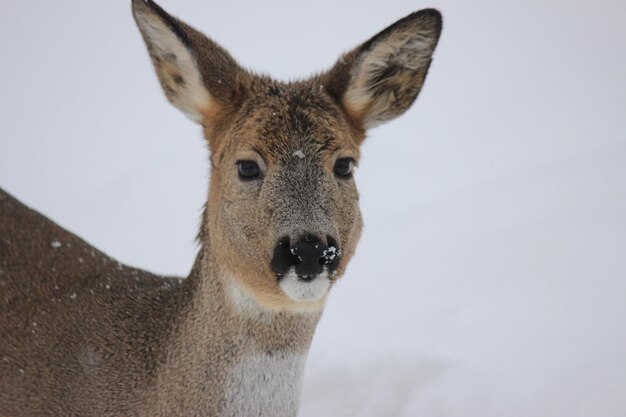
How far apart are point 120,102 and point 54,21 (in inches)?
82.3

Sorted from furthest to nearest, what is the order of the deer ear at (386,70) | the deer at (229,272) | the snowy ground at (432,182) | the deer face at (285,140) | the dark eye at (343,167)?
the snowy ground at (432,182), the deer ear at (386,70), the dark eye at (343,167), the deer at (229,272), the deer face at (285,140)

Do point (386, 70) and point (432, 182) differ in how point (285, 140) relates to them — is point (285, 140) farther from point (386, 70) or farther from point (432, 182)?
point (432, 182)

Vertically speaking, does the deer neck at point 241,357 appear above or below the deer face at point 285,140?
below

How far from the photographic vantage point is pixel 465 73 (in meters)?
11.9

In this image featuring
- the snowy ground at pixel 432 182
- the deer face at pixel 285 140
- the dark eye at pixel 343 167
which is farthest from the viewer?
the snowy ground at pixel 432 182

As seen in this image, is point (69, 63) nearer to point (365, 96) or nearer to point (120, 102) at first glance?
point (120, 102)

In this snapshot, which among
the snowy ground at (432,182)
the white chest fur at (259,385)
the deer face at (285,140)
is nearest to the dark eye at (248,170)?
the deer face at (285,140)

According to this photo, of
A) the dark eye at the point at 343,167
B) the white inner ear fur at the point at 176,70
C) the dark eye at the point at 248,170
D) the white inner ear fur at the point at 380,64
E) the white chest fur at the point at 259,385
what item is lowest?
the white chest fur at the point at 259,385

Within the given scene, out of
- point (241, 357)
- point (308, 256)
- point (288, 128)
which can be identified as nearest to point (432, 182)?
point (288, 128)

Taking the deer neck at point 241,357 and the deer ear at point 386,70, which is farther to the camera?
the deer ear at point 386,70

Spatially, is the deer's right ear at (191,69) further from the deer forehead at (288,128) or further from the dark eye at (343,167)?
the dark eye at (343,167)

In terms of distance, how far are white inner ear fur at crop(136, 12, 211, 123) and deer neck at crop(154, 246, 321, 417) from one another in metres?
0.81

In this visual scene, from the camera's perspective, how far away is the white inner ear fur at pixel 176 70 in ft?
13.4

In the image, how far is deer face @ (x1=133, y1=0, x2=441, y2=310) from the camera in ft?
11.9
